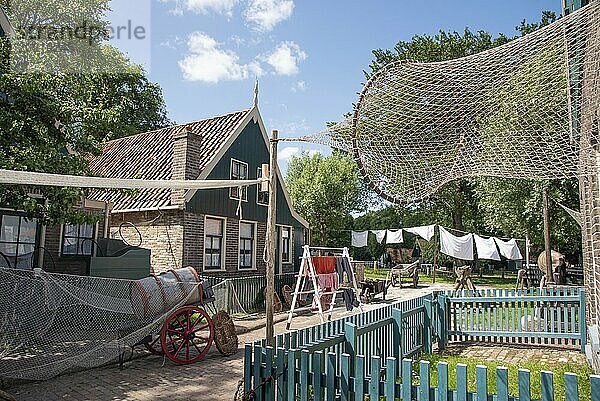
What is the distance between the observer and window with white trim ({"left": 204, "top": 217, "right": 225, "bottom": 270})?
13872 millimetres

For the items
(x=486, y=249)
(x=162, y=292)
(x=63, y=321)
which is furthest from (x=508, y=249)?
(x=63, y=321)

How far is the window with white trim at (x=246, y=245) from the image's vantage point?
51.0 feet

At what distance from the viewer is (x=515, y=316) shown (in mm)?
8727

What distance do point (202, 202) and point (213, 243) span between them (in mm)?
1420

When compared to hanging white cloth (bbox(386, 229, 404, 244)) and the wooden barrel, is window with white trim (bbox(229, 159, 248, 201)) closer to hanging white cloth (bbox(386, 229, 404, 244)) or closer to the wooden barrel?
the wooden barrel

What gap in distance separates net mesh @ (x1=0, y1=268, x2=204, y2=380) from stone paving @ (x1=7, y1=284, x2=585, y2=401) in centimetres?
30

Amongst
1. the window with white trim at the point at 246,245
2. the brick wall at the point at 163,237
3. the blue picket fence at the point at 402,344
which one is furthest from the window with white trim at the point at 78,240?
the blue picket fence at the point at 402,344

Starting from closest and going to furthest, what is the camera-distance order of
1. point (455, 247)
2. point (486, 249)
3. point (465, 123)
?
point (465, 123), point (455, 247), point (486, 249)

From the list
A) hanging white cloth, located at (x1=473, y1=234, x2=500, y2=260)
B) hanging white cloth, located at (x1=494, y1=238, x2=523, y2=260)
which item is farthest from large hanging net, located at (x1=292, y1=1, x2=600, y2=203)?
hanging white cloth, located at (x1=494, y1=238, x2=523, y2=260)

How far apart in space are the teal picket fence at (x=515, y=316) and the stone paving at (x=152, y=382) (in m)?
0.54

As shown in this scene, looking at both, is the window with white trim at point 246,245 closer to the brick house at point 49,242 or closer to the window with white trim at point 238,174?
the window with white trim at point 238,174

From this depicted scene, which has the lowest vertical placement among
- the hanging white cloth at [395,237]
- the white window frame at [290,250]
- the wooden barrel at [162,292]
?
the wooden barrel at [162,292]

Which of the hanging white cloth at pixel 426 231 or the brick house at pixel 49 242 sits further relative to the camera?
the hanging white cloth at pixel 426 231

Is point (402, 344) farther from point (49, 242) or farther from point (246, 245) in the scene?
point (246, 245)
